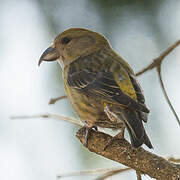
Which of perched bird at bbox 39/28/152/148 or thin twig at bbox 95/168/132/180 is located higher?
perched bird at bbox 39/28/152/148

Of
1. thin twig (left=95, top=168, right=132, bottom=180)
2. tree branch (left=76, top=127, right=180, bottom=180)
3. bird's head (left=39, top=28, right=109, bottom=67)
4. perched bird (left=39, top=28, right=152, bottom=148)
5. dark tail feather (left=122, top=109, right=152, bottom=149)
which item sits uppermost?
bird's head (left=39, top=28, right=109, bottom=67)

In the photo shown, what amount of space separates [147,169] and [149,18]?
3797 millimetres

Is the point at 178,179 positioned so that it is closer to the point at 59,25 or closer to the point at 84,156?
the point at 84,156

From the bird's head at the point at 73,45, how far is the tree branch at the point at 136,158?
1224 mm

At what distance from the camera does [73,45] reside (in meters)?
5.04

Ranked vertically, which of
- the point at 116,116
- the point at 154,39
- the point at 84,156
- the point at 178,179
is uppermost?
the point at 116,116

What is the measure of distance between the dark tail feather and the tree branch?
4.0 inches

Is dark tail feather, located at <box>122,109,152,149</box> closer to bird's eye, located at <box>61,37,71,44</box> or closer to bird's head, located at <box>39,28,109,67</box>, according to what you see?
bird's head, located at <box>39,28,109,67</box>

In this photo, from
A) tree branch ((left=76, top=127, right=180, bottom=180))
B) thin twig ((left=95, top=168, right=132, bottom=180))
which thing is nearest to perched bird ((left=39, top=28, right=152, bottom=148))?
tree branch ((left=76, top=127, right=180, bottom=180))

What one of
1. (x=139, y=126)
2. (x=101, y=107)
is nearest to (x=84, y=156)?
(x=101, y=107)

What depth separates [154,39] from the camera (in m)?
6.92

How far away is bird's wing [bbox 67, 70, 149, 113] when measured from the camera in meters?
3.83

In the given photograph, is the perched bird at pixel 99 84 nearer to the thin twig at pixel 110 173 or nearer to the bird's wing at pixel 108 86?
the bird's wing at pixel 108 86

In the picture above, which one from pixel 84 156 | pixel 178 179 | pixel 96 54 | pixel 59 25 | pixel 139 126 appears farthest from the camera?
pixel 59 25
